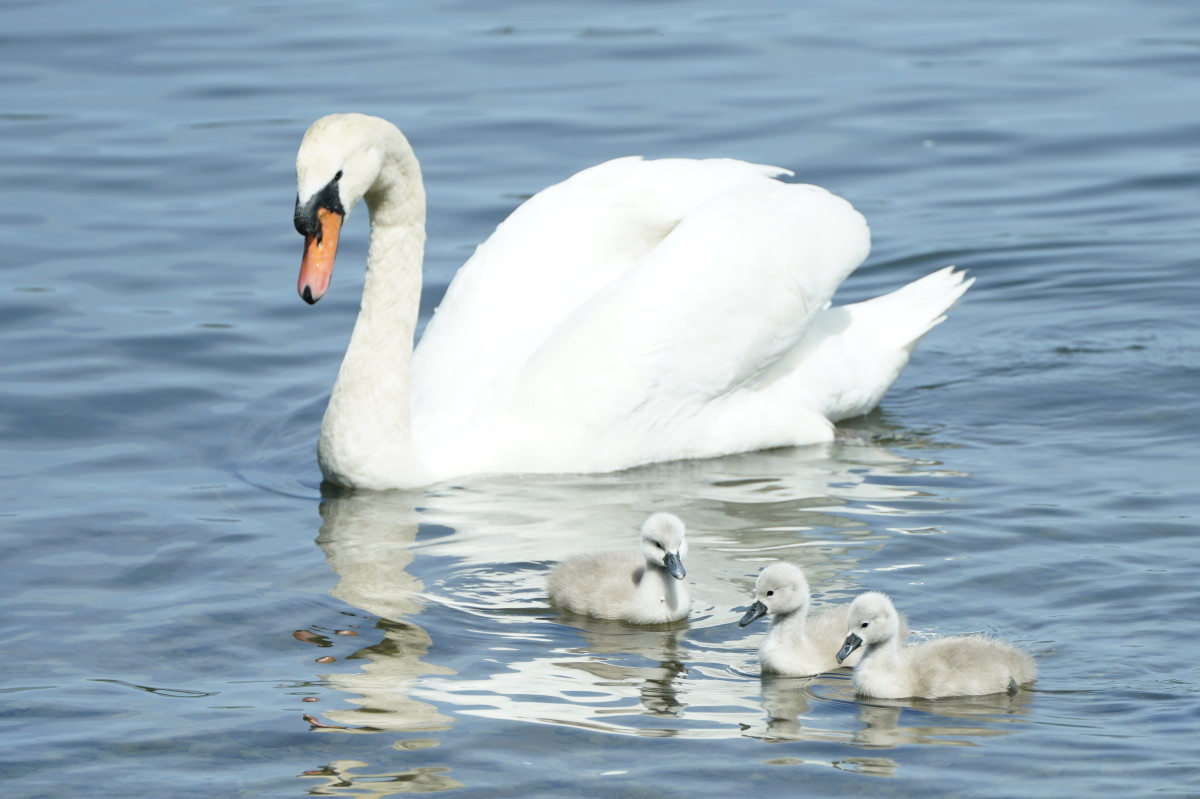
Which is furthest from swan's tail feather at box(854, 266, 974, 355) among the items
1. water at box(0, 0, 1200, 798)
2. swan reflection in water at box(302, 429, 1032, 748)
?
swan reflection in water at box(302, 429, 1032, 748)

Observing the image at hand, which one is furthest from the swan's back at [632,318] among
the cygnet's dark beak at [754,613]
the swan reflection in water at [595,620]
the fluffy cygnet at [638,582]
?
the cygnet's dark beak at [754,613]

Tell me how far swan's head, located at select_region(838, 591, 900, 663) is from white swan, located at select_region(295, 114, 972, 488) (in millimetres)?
2714

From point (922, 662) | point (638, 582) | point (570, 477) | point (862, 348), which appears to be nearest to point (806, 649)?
point (922, 662)

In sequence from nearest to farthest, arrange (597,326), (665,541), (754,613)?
(754,613) → (665,541) → (597,326)

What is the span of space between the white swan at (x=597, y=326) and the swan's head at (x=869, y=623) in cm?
271

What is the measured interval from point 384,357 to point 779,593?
2.89 metres

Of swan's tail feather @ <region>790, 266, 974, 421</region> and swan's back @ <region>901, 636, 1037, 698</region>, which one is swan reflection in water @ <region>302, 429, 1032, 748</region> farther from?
swan's tail feather @ <region>790, 266, 974, 421</region>

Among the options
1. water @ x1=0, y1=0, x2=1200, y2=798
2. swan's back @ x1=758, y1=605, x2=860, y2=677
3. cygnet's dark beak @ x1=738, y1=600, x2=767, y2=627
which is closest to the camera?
water @ x1=0, y1=0, x2=1200, y2=798

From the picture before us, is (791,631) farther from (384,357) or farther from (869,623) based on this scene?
(384,357)

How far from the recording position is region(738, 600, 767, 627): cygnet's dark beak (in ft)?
23.0

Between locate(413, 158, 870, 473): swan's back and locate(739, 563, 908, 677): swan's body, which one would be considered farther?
locate(413, 158, 870, 473): swan's back

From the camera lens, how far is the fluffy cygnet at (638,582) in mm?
7301

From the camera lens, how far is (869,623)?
6.62 meters

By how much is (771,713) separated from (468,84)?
10633mm
